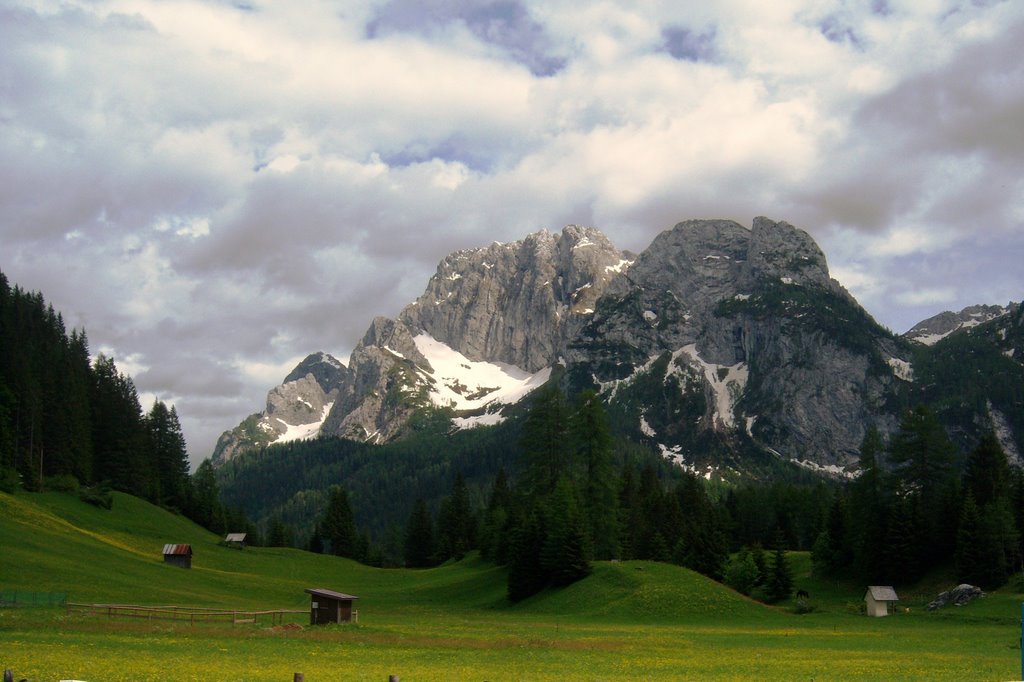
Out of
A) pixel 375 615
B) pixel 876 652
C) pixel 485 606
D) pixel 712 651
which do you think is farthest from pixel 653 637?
pixel 485 606

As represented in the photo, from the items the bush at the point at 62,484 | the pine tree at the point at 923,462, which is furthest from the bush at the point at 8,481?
the pine tree at the point at 923,462

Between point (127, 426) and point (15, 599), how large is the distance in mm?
90002

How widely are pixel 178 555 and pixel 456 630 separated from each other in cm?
5336

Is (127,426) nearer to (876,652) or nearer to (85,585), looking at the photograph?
(85,585)

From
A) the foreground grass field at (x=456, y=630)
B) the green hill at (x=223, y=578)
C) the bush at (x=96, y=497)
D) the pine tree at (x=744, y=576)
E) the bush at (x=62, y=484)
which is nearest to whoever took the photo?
the foreground grass field at (x=456, y=630)

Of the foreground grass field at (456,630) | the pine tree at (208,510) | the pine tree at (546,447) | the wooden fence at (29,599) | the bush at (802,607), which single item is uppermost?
the pine tree at (546,447)

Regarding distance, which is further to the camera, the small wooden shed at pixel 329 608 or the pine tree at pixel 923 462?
the pine tree at pixel 923 462

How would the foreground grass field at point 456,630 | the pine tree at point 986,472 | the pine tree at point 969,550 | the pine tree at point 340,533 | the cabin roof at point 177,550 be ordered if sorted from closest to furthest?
the foreground grass field at point 456,630 → the pine tree at point 969,550 → the pine tree at point 986,472 → the cabin roof at point 177,550 → the pine tree at point 340,533

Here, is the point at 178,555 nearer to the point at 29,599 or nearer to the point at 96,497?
the point at 96,497

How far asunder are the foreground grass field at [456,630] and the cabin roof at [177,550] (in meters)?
2.22

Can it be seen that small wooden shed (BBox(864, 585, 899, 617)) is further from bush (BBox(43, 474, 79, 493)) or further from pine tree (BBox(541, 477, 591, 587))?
bush (BBox(43, 474, 79, 493))

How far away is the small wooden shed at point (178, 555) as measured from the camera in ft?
326

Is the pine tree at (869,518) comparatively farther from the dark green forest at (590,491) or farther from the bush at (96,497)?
the bush at (96,497)

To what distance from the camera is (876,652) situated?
46.0 metres
